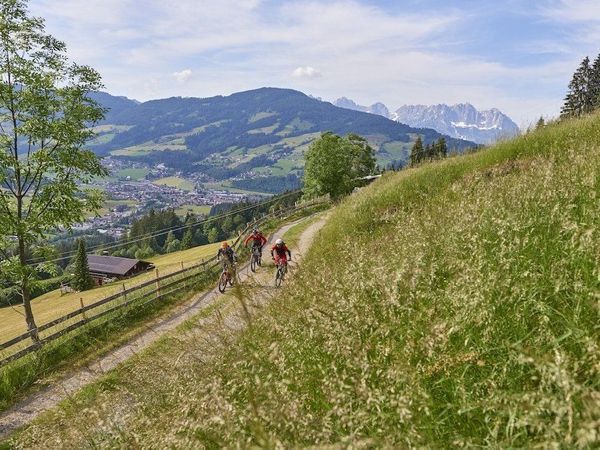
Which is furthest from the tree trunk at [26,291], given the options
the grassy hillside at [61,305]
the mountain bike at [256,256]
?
the mountain bike at [256,256]

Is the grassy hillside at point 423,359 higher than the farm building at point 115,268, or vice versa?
the grassy hillside at point 423,359

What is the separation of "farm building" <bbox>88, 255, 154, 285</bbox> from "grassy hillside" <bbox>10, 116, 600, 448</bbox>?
9808 centimetres

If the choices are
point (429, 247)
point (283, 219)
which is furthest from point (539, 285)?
point (283, 219)

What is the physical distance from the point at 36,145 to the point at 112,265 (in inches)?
3688

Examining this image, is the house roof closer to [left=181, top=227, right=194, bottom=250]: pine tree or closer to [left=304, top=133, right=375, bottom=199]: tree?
[left=181, top=227, right=194, bottom=250]: pine tree

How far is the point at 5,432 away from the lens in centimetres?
1112

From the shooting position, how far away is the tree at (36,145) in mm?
15805

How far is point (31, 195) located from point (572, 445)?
19.3m

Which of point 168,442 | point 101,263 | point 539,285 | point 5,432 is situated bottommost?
point 101,263

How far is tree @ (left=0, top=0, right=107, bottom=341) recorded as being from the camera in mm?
15805

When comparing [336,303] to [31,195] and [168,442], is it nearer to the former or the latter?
[168,442]

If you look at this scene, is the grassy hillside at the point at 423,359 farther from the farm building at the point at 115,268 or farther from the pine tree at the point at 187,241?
the pine tree at the point at 187,241

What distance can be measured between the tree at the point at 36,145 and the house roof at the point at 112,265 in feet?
288

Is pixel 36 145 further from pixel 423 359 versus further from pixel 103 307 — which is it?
pixel 423 359
